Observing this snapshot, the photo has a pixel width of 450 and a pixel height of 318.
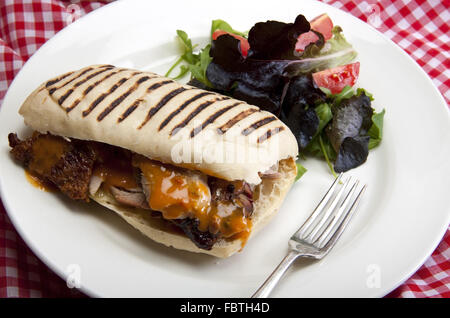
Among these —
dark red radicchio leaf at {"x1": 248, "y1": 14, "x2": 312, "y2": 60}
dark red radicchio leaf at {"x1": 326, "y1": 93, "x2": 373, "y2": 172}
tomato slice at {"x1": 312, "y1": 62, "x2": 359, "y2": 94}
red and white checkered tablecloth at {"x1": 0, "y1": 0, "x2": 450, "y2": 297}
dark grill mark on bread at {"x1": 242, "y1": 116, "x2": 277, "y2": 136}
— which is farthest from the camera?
tomato slice at {"x1": 312, "y1": 62, "x2": 359, "y2": 94}

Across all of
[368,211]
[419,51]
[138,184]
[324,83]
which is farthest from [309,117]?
[419,51]

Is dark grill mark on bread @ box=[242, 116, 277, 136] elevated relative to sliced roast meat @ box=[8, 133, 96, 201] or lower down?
elevated

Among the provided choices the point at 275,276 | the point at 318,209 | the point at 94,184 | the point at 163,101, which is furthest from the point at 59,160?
the point at 318,209

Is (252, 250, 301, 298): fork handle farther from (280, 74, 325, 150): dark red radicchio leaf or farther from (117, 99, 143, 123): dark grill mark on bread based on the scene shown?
(117, 99, 143, 123): dark grill mark on bread

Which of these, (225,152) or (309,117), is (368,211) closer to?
(309,117)

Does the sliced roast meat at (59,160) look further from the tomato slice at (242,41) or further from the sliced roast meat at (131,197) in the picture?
the tomato slice at (242,41)

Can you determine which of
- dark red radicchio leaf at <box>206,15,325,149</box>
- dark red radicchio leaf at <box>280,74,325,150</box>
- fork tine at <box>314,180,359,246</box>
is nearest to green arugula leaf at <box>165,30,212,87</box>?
dark red radicchio leaf at <box>206,15,325,149</box>

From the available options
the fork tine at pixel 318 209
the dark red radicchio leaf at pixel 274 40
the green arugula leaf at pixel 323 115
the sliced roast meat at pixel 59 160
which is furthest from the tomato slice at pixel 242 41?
the sliced roast meat at pixel 59 160
